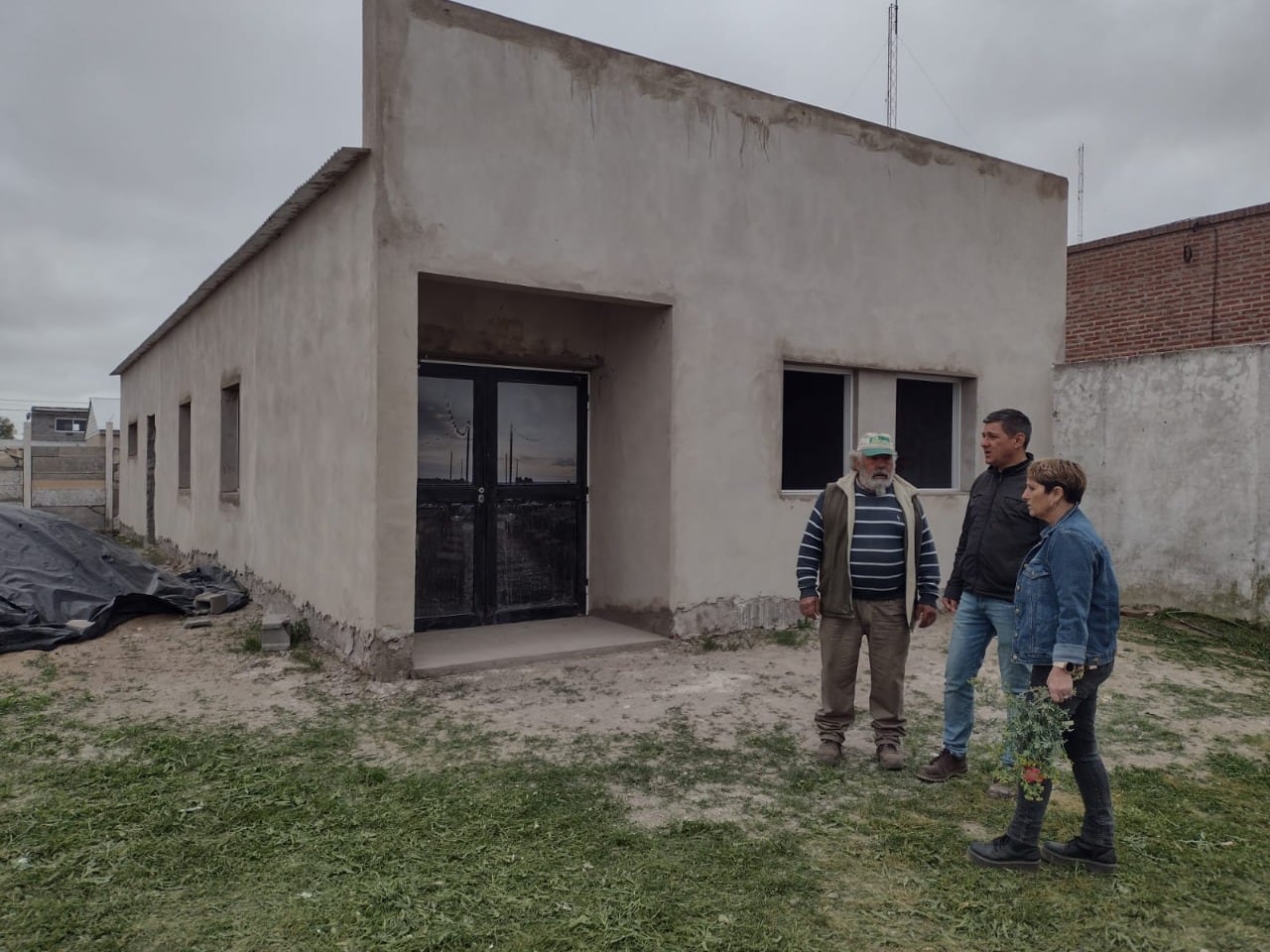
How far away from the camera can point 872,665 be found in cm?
459

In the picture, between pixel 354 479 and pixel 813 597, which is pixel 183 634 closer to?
pixel 354 479

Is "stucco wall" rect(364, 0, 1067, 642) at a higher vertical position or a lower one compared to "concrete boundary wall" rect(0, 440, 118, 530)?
higher

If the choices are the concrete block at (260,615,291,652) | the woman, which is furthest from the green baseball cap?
the concrete block at (260,615,291,652)

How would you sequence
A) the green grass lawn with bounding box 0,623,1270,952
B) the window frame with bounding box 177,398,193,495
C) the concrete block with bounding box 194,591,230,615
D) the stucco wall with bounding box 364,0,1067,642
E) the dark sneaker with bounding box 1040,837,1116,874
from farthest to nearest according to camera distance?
the window frame with bounding box 177,398,193,495
the concrete block with bounding box 194,591,230,615
the stucco wall with bounding box 364,0,1067,642
the dark sneaker with bounding box 1040,837,1116,874
the green grass lawn with bounding box 0,623,1270,952

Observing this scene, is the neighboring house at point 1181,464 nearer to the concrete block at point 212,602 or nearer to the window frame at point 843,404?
the window frame at point 843,404

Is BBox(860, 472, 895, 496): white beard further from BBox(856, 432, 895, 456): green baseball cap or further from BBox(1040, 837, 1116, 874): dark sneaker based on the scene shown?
BBox(1040, 837, 1116, 874): dark sneaker

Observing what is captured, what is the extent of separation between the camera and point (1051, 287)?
31.2ft

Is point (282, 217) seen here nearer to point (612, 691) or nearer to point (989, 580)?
point (612, 691)

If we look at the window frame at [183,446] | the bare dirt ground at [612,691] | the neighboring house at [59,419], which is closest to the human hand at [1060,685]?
the bare dirt ground at [612,691]

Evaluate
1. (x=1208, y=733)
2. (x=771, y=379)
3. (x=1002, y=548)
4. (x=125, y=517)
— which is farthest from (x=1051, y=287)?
(x=125, y=517)

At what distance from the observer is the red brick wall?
1160cm

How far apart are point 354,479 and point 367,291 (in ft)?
4.37

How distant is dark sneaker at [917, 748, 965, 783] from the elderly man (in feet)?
0.55

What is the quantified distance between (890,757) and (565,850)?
1857 mm
